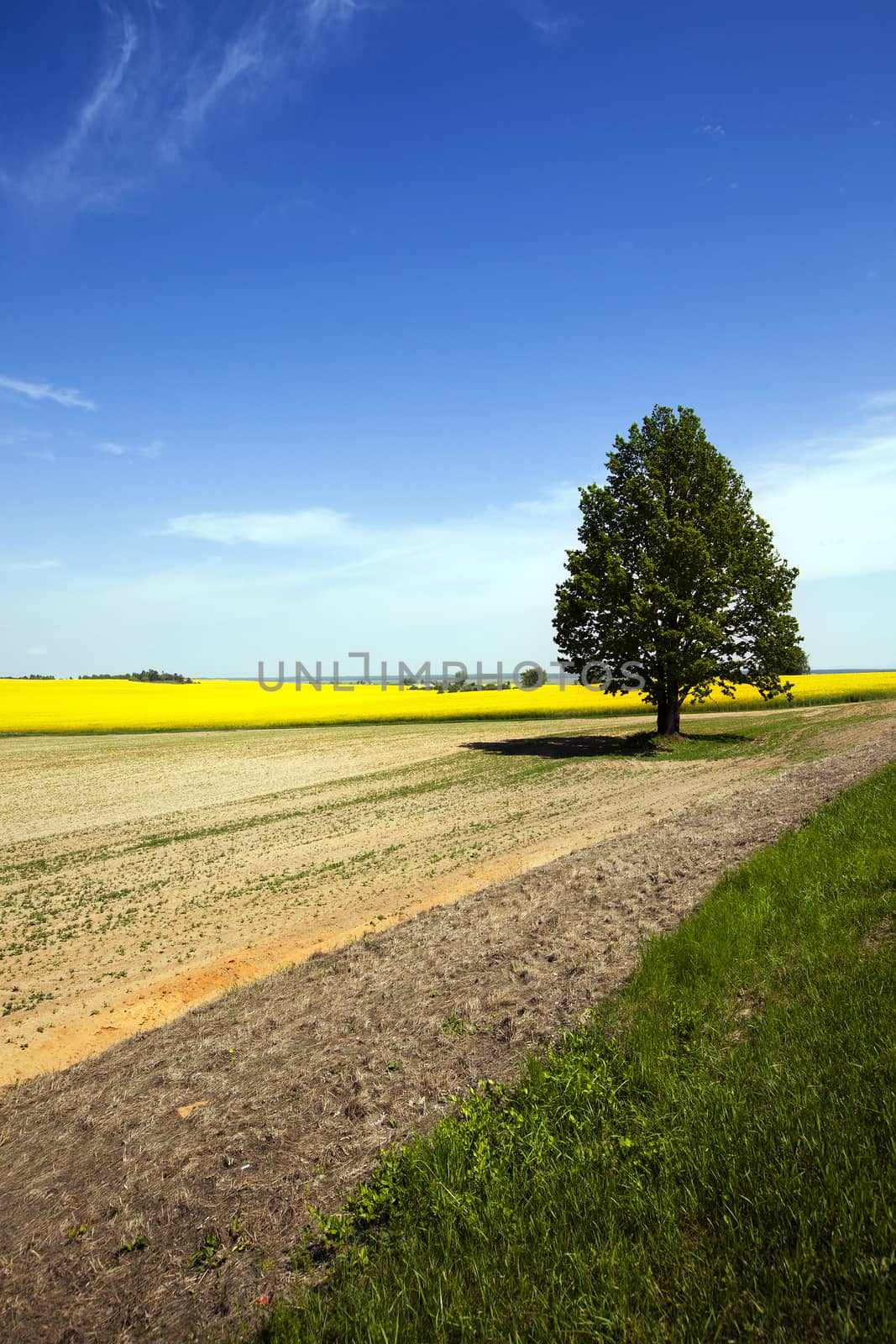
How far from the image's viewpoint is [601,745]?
110 feet

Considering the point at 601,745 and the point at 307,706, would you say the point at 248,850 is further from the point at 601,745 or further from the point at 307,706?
the point at 307,706

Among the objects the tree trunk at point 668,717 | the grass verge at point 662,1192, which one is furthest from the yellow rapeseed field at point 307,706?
the grass verge at point 662,1192

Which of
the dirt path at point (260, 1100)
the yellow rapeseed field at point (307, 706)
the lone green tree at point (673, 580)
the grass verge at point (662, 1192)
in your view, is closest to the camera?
the grass verge at point (662, 1192)

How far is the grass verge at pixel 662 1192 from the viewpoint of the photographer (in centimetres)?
307

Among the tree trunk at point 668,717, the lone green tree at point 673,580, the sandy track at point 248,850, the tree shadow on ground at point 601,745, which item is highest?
the lone green tree at point 673,580

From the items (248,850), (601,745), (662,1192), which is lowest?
(248,850)

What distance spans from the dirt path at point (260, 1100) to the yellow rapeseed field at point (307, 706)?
141 feet

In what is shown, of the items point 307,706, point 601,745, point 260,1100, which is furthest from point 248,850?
point 307,706

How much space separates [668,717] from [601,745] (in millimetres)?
3474

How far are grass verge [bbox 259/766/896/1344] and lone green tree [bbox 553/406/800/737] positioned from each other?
24.5 m

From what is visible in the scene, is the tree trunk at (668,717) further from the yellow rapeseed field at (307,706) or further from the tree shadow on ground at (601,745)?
the yellow rapeseed field at (307,706)

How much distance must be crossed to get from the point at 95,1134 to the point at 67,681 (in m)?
103

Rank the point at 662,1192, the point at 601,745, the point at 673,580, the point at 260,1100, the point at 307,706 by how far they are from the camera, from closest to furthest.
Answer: the point at 662,1192 < the point at 260,1100 < the point at 673,580 < the point at 601,745 < the point at 307,706

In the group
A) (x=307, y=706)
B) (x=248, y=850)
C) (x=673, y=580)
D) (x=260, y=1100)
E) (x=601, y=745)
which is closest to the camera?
(x=260, y=1100)
